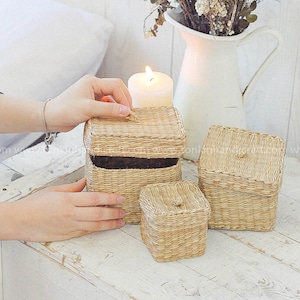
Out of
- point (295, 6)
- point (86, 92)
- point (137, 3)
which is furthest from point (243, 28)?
point (137, 3)

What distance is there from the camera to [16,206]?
2.76 ft

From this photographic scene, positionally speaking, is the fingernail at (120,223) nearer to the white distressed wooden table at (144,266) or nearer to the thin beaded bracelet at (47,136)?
the white distressed wooden table at (144,266)

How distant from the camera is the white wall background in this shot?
1.08 metres

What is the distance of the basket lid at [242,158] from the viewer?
0.83 m

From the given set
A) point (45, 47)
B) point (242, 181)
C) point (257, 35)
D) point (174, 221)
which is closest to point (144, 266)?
point (174, 221)

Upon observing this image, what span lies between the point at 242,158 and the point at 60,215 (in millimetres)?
273

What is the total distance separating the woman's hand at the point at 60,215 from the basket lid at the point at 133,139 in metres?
0.07

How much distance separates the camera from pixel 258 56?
1.13m

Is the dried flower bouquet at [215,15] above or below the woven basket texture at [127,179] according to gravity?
above

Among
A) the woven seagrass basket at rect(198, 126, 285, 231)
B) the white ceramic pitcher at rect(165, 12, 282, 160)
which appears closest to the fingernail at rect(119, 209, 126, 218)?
the woven seagrass basket at rect(198, 126, 285, 231)

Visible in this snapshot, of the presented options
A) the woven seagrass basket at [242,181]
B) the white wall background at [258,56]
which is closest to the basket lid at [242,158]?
the woven seagrass basket at [242,181]

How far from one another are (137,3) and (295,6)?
375 millimetres

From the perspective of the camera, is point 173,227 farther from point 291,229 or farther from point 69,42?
point 69,42

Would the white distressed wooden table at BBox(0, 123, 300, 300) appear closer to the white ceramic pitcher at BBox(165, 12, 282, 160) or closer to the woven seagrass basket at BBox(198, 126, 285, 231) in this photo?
the woven seagrass basket at BBox(198, 126, 285, 231)
